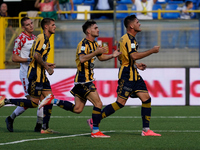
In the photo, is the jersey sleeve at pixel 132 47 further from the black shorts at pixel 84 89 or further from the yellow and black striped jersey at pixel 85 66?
the black shorts at pixel 84 89

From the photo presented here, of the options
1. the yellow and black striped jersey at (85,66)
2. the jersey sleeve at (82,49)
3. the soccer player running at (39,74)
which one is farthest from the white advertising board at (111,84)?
the jersey sleeve at (82,49)

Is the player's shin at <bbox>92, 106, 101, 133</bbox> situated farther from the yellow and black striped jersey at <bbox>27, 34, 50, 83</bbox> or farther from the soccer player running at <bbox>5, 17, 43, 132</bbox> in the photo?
the soccer player running at <bbox>5, 17, 43, 132</bbox>

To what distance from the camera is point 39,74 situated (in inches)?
316

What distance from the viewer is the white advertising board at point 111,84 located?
45.6ft

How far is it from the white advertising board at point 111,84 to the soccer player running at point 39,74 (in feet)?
19.4

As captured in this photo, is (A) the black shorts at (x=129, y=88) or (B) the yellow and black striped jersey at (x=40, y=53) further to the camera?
(B) the yellow and black striped jersey at (x=40, y=53)

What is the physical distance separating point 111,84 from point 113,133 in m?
6.01

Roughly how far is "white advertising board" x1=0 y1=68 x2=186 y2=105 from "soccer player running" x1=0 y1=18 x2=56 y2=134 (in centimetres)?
592

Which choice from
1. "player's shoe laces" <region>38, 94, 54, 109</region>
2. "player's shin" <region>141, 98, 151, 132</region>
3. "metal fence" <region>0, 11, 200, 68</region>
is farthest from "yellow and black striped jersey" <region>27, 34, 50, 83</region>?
"metal fence" <region>0, 11, 200, 68</region>

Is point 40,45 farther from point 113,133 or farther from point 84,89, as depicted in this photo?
point 113,133

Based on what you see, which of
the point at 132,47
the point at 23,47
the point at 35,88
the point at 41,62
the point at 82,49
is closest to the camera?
the point at 82,49

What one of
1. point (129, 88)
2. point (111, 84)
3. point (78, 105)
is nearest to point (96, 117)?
point (78, 105)

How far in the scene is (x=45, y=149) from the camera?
625cm

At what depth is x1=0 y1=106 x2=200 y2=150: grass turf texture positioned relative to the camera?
6.60m
